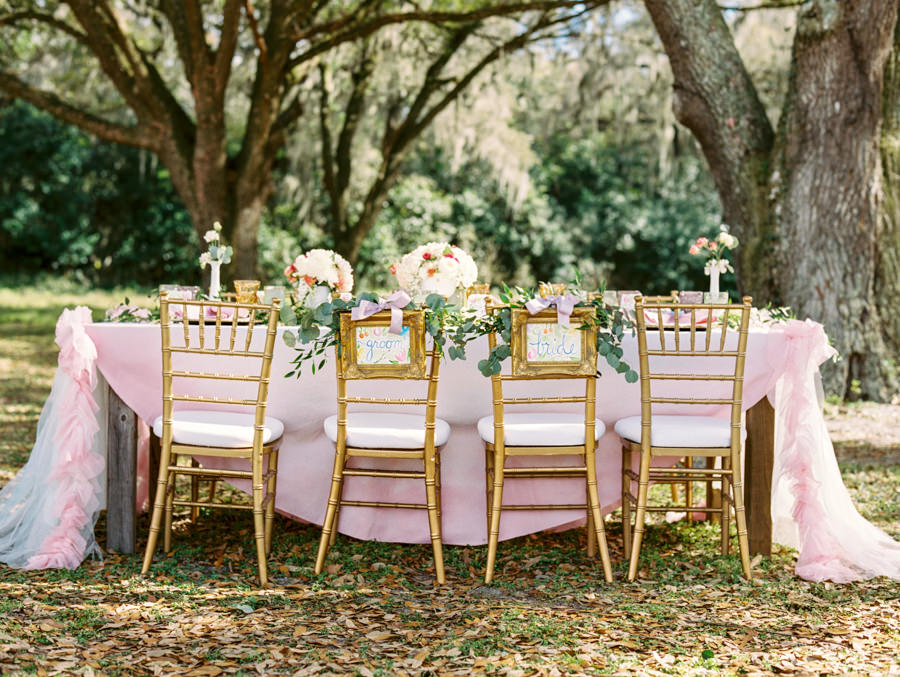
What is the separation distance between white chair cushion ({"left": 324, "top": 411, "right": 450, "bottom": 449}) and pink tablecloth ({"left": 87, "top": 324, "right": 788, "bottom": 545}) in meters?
0.31

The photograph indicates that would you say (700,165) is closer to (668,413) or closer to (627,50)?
(627,50)

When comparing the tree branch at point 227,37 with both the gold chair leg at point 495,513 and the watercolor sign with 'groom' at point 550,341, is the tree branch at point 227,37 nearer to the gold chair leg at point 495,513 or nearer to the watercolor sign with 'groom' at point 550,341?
the watercolor sign with 'groom' at point 550,341

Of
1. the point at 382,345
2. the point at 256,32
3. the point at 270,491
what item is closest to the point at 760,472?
the point at 382,345

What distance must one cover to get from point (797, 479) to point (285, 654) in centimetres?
227

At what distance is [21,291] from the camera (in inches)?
644

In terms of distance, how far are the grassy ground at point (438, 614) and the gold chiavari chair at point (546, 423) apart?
290 millimetres

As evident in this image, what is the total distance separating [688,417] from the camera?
13.1 feet

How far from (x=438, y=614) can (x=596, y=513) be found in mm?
800

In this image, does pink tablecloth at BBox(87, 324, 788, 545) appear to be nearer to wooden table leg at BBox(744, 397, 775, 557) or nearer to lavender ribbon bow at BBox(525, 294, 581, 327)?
wooden table leg at BBox(744, 397, 775, 557)

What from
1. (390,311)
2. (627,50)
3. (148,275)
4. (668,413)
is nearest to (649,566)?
(668,413)

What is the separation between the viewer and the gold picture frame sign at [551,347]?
364 cm

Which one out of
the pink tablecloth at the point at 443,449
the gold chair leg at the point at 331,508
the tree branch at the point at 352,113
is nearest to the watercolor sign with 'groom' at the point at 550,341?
the pink tablecloth at the point at 443,449

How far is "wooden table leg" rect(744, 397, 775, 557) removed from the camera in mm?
4074

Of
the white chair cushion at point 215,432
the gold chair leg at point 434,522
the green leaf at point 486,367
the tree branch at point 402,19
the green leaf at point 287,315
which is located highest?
the tree branch at point 402,19
